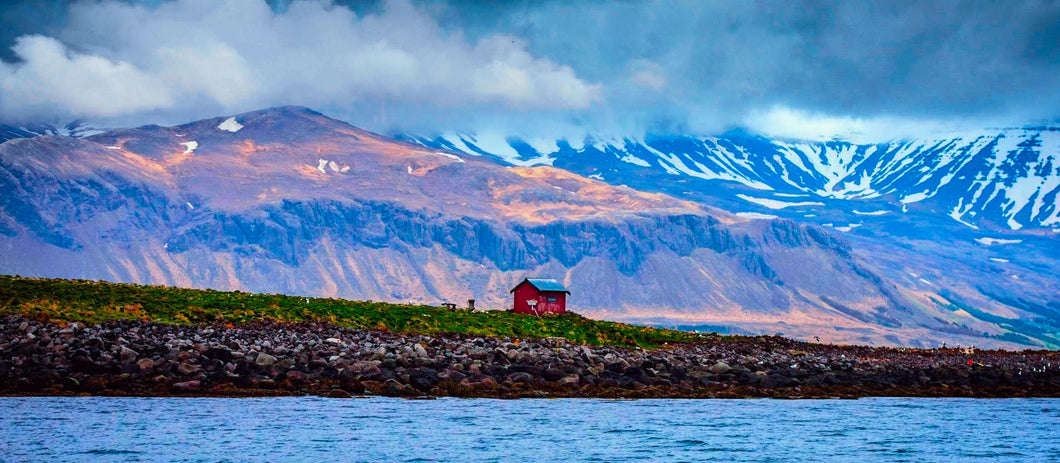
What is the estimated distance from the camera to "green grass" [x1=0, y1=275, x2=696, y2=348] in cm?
5866

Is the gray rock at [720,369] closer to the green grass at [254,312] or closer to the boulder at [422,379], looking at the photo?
the green grass at [254,312]

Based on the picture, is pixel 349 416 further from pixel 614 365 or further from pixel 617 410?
pixel 614 365

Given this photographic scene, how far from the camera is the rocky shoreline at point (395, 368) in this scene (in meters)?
45.2

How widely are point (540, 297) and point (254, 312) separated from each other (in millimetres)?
32755

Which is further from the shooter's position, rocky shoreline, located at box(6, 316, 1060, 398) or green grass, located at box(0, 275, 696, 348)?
green grass, located at box(0, 275, 696, 348)

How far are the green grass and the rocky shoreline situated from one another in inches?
128

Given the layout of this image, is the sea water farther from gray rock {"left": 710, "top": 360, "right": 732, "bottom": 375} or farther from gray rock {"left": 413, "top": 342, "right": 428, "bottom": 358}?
gray rock {"left": 710, "top": 360, "right": 732, "bottom": 375}

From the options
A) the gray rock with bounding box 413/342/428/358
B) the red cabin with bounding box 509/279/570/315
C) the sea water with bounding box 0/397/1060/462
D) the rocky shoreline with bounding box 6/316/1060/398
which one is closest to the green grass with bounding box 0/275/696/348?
the rocky shoreline with bounding box 6/316/1060/398

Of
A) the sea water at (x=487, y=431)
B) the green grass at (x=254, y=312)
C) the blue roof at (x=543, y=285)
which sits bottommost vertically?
the sea water at (x=487, y=431)

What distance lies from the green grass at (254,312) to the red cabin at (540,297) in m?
12.9

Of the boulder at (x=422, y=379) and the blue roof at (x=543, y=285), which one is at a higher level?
the blue roof at (x=543, y=285)

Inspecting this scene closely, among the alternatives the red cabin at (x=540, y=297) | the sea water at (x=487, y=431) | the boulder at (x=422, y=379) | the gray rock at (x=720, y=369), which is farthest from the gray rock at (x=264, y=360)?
the red cabin at (x=540, y=297)

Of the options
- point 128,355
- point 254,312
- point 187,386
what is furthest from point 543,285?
point 187,386

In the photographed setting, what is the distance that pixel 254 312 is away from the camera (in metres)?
63.6
